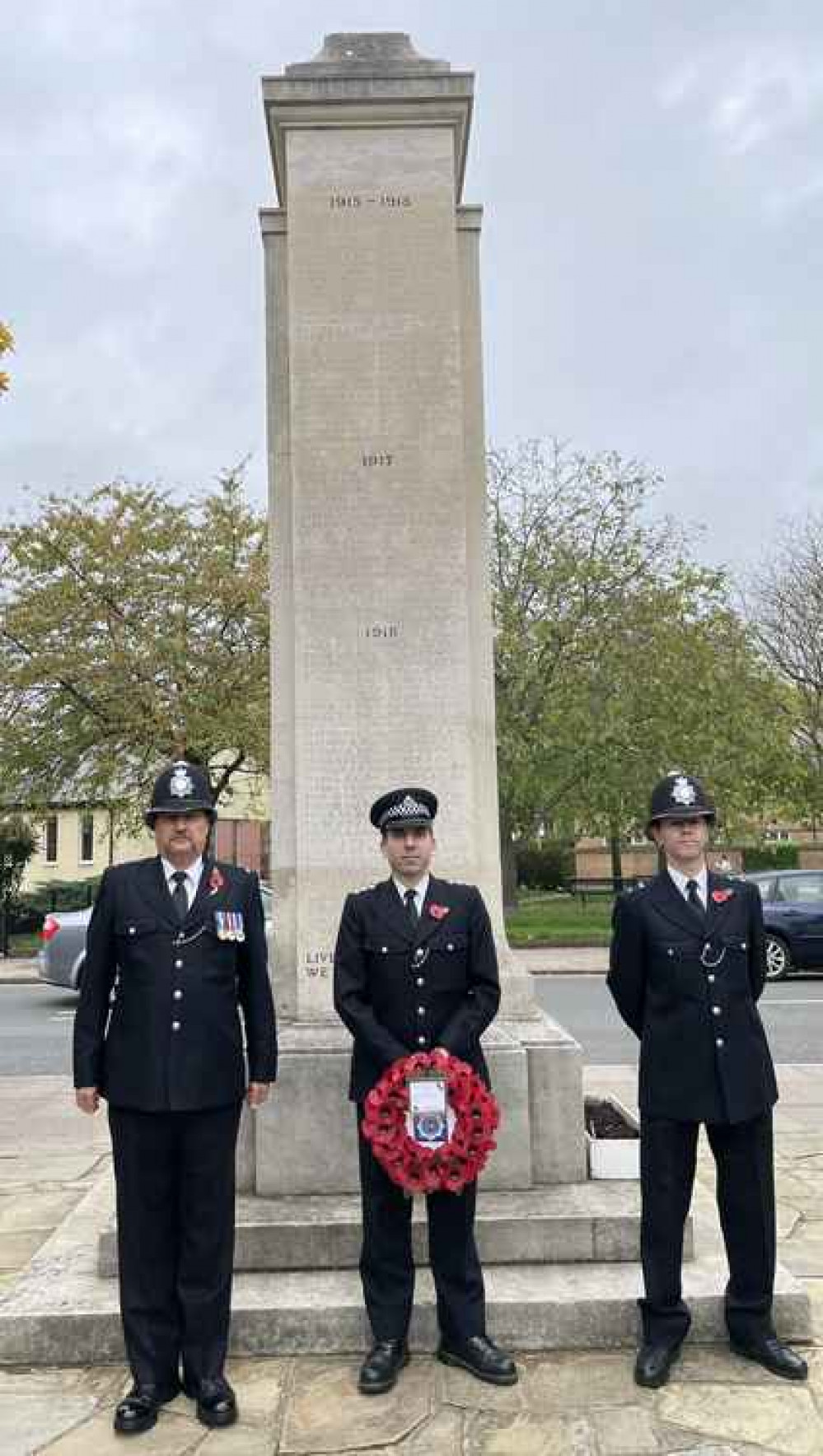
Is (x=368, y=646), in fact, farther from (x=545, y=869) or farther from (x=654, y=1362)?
(x=545, y=869)

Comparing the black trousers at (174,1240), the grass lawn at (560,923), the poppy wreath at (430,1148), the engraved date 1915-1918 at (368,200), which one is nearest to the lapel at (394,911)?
the poppy wreath at (430,1148)

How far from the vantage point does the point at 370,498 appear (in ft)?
17.7

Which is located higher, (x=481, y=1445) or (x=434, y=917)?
(x=434, y=917)

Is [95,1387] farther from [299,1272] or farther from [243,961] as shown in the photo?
[243,961]

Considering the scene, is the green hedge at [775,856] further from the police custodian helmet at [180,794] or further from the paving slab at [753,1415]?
the police custodian helmet at [180,794]

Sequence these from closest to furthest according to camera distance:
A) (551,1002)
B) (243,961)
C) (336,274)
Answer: (243,961) → (336,274) → (551,1002)

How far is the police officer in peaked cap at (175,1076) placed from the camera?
3746 millimetres

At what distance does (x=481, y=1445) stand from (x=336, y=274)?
15.9ft

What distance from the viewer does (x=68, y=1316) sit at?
410 centimetres

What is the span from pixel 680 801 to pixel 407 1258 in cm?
183

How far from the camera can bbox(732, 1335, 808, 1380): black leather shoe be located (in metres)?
3.84

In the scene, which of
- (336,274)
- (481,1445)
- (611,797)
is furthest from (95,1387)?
(611,797)

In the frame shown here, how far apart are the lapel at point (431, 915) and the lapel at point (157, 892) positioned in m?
0.84

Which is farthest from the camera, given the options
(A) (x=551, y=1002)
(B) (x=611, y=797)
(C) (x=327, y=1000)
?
(B) (x=611, y=797)
